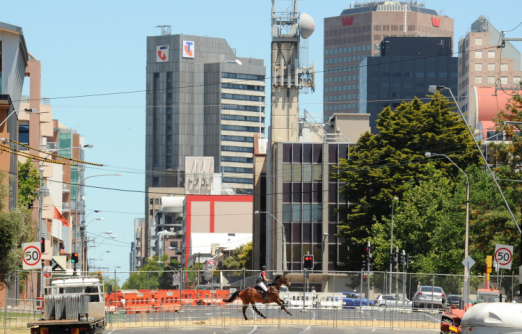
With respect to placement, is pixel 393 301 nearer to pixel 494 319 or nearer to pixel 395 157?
pixel 494 319

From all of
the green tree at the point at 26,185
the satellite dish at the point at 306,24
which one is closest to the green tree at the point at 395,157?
the green tree at the point at 26,185

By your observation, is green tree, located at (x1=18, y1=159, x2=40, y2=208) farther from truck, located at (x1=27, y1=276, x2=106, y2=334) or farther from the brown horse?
truck, located at (x1=27, y1=276, x2=106, y2=334)

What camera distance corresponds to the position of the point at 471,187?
5719 cm

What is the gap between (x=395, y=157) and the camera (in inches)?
2694

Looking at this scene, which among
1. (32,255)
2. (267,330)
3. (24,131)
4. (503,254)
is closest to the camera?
(32,255)

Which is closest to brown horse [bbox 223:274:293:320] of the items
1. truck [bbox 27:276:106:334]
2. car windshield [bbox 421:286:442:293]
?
truck [bbox 27:276:106:334]

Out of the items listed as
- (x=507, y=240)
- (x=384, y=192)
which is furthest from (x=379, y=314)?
(x=384, y=192)

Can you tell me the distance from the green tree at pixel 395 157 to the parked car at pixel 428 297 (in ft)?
74.3

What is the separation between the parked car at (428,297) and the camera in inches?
1689

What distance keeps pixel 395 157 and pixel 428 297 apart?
26022 millimetres

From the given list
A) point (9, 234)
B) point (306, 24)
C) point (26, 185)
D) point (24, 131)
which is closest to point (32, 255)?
point (9, 234)

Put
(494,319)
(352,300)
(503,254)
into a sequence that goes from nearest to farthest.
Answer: (494,319) < (503,254) < (352,300)

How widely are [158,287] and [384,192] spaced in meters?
30.9

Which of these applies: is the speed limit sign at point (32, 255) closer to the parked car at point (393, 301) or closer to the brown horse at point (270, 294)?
the brown horse at point (270, 294)
